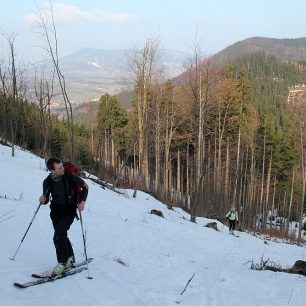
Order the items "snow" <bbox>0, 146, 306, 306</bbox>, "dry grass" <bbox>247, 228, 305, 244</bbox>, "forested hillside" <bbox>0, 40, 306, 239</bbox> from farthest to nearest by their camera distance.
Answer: "dry grass" <bbox>247, 228, 305, 244</bbox> < "forested hillside" <bbox>0, 40, 306, 239</bbox> < "snow" <bbox>0, 146, 306, 306</bbox>

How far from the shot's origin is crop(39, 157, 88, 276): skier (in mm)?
6352

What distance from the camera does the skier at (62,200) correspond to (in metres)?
6.35

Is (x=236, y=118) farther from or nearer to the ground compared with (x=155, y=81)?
nearer to the ground

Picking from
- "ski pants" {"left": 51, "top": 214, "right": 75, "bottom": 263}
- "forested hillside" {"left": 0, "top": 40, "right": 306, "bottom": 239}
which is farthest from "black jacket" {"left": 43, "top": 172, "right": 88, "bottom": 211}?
"forested hillside" {"left": 0, "top": 40, "right": 306, "bottom": 239}

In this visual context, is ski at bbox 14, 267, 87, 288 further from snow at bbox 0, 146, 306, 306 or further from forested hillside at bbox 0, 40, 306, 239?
forested hillside at bbox 0, 40, 306, 239

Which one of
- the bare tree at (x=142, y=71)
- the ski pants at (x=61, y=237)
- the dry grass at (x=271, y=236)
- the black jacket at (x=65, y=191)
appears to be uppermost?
the bare tree at (x=142, y=71)

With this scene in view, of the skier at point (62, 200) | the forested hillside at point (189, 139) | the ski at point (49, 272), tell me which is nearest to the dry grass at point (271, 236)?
the forested hillside at point (189, 139)

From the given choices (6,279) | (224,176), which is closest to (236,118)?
(224,176)

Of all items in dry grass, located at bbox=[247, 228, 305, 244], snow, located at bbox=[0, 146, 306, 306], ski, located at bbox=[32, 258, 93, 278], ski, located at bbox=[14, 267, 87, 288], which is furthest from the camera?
dry grass, located at bbox=[247, 228, 305, 244]

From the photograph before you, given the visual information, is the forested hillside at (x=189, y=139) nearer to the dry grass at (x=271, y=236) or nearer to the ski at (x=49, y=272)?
the dry grass at (x=271, y=236)

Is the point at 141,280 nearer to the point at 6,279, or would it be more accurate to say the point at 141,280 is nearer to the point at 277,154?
the point at 6,279

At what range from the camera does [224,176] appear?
45562mm

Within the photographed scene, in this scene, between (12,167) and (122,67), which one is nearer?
(12,167)

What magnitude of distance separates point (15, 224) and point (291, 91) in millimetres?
142046
